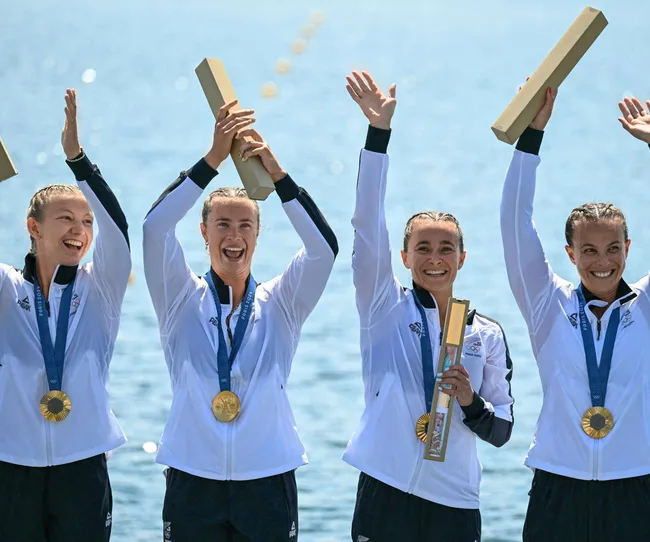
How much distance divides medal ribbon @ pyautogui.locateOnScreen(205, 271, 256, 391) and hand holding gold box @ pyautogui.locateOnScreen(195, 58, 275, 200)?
384 millimetres

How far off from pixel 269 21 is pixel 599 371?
30328mm

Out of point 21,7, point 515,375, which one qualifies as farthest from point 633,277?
point 21,7

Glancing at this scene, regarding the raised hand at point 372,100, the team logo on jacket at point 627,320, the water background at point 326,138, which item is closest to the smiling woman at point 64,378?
the raised hand at point 372,100

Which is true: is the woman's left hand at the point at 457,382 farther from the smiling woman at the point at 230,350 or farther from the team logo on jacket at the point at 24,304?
the team logo on jacket at the point at 24,304

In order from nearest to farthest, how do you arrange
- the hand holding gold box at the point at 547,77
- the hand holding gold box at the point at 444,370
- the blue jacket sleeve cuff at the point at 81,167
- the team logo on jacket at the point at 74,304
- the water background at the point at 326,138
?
the hand holding gold box at the point at 444,370, the hand holding gold box at the point at 547,77, the blue jacket sleeve cuff at the point at 81,167, the team logo on jacket at the point at 74,304, the water background at the point at 326,138

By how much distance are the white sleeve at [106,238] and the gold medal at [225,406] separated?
55 cm

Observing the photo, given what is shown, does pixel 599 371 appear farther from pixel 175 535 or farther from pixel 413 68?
pixel 413 68

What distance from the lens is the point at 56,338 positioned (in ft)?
16.8

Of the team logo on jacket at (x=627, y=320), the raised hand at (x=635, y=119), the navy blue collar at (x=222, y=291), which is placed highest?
the raised hand at (x=635, y=119)

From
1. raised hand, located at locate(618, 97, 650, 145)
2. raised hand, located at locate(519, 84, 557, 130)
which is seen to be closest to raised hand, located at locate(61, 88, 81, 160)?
raised hand, located at locate(519, 84, 557, 130)

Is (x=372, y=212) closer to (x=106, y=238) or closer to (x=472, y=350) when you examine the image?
(x=472, y=350)

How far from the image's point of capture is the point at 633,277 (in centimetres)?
1435

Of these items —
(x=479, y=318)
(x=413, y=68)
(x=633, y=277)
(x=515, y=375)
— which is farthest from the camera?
(x=413, y=68)

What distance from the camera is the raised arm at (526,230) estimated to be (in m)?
5.00
